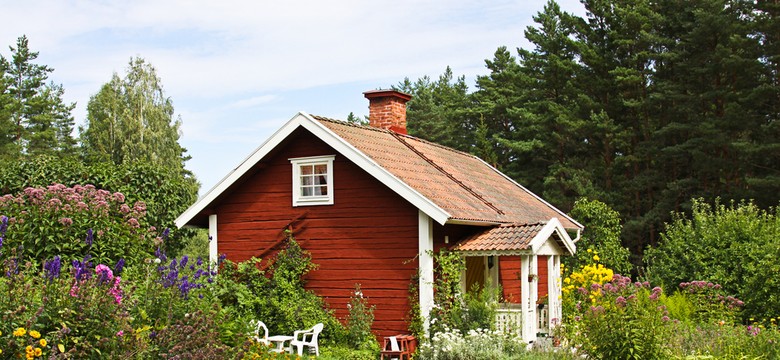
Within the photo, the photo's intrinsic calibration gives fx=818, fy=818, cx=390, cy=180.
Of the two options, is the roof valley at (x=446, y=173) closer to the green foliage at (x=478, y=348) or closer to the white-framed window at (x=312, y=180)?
the white-framed window at (x=312, y=180)

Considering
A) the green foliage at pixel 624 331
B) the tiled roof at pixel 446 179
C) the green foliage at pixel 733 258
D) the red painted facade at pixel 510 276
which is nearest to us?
the green foliage at pixel 624 331

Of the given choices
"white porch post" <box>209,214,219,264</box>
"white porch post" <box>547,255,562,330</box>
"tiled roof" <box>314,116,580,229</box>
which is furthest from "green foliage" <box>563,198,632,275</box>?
"white porch post" <box>209,214,219,264</box>

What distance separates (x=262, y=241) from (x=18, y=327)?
318 inches

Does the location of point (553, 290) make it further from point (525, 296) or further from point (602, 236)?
point (602, 236)

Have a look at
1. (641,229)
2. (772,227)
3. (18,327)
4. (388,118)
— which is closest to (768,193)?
(641,229)

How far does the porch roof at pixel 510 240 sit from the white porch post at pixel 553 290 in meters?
0.79

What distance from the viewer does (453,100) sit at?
151 ft

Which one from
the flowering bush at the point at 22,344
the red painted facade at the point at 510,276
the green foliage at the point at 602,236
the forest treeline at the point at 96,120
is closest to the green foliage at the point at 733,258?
the green foliage at the point at 602,236

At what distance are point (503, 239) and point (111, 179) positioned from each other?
30.9ft

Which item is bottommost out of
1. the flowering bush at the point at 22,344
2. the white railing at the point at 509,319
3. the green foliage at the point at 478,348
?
the green foliage at the point at 478,348

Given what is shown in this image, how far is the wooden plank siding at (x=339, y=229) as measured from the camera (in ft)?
47.0

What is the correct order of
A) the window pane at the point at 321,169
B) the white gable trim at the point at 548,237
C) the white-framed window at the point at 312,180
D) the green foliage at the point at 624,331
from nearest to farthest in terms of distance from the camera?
1. the green foliage at the point at 624,331
2. the white gable trim at the point at 548,237
3. the white-framed window at the point at 312,180
4. the window pane at the point at 321,169

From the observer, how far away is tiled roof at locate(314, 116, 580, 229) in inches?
579

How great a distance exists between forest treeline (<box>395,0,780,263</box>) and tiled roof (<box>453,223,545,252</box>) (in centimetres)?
1473
